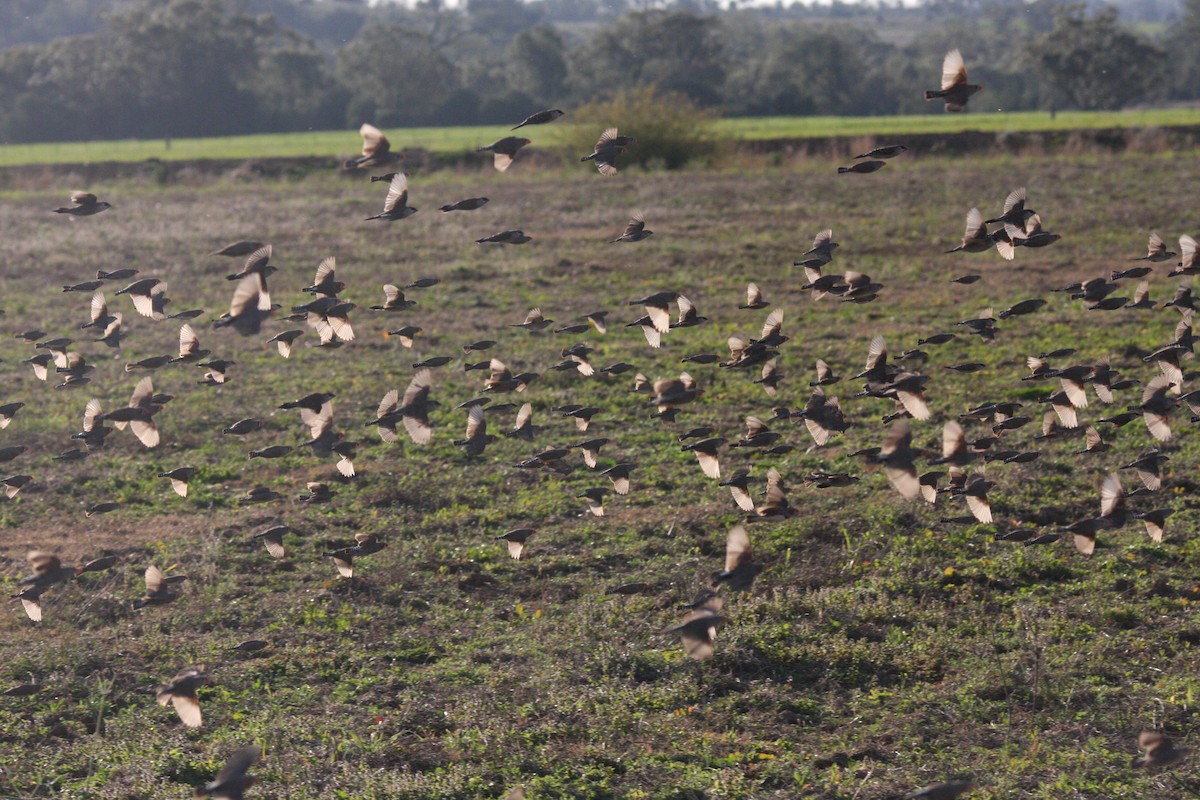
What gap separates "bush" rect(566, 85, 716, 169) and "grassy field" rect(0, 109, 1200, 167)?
64cm

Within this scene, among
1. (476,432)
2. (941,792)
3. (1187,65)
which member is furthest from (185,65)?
(941,792)

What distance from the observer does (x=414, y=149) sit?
1518 inches

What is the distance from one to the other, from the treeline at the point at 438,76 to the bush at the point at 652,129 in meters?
21.3

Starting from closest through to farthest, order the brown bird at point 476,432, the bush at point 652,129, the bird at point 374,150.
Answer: the bird at point 374,150 → the brown bird at point 476,432 → the bush at point 652,129

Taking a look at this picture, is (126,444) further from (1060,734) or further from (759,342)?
(1060,734)

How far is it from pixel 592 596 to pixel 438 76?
5390 cm

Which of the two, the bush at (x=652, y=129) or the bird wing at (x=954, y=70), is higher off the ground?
the bird wing at (x=954, y=70)

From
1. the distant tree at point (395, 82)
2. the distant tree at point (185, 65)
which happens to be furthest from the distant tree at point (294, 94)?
the distant tree at point (185, 65)

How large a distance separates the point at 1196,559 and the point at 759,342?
10.3 ft

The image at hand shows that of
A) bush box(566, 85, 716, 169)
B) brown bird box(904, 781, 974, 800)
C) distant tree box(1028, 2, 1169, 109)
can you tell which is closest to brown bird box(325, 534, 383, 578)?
brown bird box(904, 781, 974, 800)

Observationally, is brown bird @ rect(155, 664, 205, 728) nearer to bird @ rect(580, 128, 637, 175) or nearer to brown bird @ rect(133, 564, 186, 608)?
brown bird @ rect(133, 564, 186, 608)

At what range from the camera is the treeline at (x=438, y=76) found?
5497cm

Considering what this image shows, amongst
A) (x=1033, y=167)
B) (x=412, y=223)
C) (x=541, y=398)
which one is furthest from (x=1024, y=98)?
(x=541, y=398)

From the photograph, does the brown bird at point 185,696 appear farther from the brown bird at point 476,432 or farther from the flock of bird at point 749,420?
the brown bird at point 476,432
